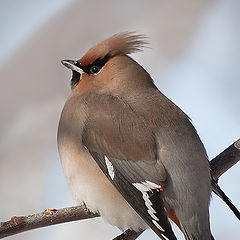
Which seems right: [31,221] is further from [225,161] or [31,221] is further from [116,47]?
[116,47]

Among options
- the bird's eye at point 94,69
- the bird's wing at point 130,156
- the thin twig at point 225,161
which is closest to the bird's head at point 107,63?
the bird's eye at point 94,69

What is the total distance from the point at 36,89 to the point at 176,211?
6.29 feet

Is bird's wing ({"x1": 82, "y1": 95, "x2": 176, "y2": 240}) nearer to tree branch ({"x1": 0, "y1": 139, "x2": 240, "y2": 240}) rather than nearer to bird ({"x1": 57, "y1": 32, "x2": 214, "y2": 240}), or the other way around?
bird ({"x1": 57, "y1": 32, "x2": 214, "y2": 240})

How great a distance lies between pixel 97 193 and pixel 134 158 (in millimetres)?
302

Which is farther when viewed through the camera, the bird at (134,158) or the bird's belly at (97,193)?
the bird's belly at (97,193)

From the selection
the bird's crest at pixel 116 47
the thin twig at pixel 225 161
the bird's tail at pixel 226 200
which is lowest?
the bird's tail at pixel 226 200

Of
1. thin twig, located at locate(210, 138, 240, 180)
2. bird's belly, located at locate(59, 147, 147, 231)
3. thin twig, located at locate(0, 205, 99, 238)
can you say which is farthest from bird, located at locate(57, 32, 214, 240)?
thin twig, located at locate(0, 205, 99, 238)

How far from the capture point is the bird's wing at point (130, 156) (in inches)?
162

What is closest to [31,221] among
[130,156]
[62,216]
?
[62,216]

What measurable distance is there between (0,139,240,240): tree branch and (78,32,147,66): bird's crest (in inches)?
34.3

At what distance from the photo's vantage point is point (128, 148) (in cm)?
429

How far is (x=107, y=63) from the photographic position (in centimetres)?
490

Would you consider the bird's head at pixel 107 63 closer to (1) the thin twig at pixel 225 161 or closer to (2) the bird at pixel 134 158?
(2) the bird at pixel 134 158

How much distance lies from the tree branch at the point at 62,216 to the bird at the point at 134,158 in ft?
0.31
